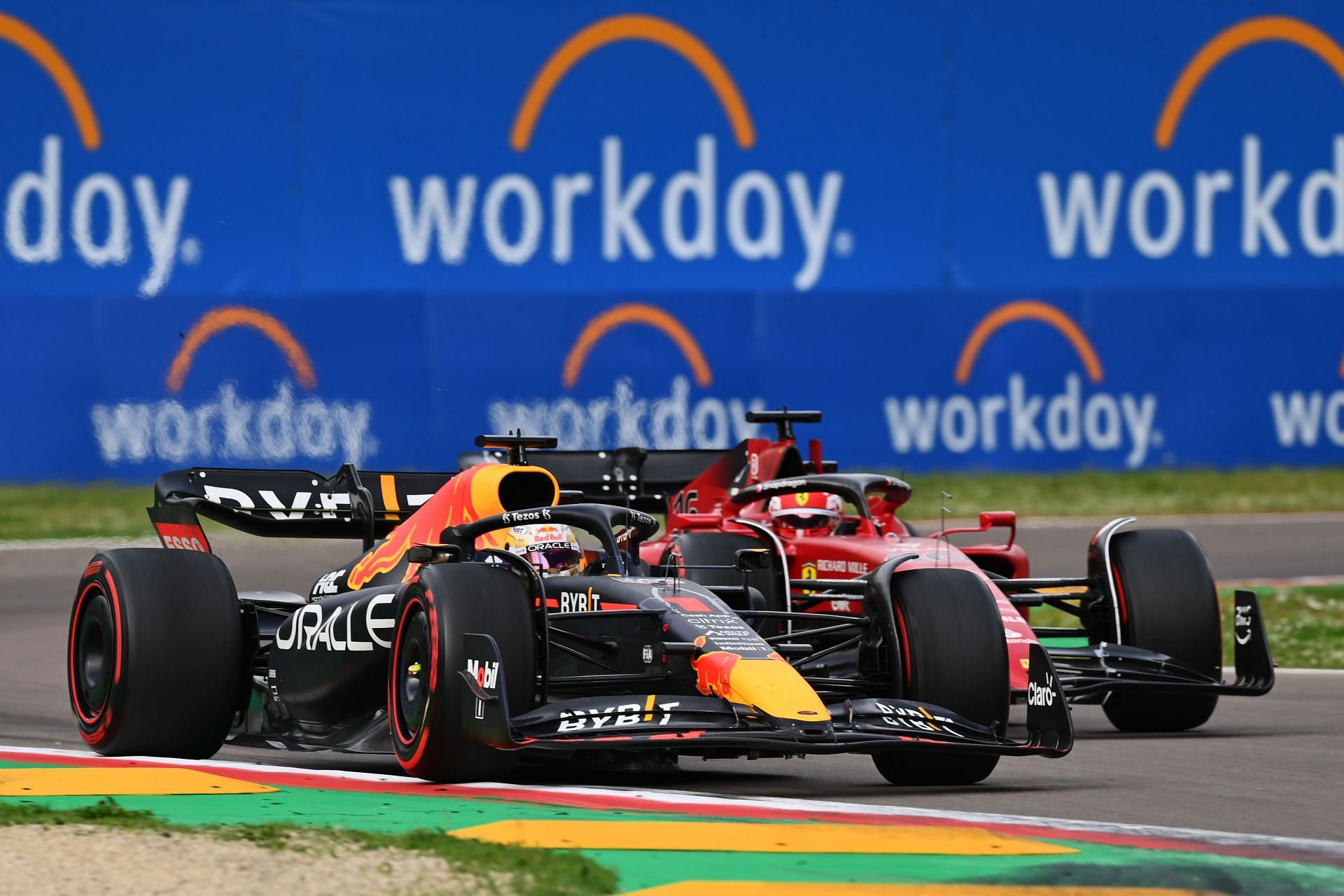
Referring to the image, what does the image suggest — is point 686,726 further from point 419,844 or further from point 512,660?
point 419,844

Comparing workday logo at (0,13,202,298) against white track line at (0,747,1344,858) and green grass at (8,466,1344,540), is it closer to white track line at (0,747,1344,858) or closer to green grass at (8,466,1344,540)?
green grass at (8,466,1344,540)

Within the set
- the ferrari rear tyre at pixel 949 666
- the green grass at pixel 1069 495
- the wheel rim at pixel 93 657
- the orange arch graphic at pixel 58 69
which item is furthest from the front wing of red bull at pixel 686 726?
the orange arch graphic at pixel 58 69

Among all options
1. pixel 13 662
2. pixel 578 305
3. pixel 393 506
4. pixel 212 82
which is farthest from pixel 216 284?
pixel 393 506

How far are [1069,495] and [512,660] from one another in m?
12.6

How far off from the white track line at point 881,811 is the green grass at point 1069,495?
1018cm

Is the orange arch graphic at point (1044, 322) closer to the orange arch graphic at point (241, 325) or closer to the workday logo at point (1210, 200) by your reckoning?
the workday logo at point (1210, 200)

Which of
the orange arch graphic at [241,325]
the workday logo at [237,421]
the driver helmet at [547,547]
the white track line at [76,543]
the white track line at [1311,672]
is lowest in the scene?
the white track line at [1311,672]

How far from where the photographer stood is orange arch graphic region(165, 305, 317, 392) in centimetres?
1728

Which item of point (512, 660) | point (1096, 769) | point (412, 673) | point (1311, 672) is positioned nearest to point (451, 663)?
point (512, 660)

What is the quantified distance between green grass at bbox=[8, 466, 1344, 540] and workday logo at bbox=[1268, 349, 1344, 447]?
0.31m

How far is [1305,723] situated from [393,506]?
4.25 metres

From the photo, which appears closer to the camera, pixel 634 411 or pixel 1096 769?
pixel 1096 769

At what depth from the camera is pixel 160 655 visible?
7836 millimetres

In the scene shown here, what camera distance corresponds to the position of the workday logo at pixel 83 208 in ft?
57.2
